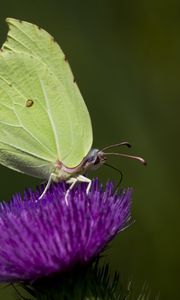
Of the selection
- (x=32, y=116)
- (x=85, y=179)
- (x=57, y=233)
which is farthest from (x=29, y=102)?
(x=57, y=233)

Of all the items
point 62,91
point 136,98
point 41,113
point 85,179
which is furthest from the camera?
point 136,98

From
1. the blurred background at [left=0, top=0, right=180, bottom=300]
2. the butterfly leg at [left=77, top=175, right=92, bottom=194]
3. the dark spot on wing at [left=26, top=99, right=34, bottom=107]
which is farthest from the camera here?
the blurred background at [left=0, top=0, right=180, bottom=300]

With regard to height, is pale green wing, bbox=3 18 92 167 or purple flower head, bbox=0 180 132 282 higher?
pale green wing, bbox=3 18 92 167

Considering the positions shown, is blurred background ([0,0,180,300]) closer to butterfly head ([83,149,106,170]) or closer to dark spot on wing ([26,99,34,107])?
butterfly head ([83,149,106,170])

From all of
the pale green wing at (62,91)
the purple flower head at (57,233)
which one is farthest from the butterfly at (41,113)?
the purple flower head at (57,233)

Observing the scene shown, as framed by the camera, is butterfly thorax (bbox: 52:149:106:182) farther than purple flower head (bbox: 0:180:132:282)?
Yes

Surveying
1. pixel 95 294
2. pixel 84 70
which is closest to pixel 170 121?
pixel 84 70

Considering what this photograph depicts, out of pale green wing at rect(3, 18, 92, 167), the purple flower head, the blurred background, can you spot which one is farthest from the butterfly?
the blurred background

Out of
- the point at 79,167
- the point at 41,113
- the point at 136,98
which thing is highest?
the point at 41,113

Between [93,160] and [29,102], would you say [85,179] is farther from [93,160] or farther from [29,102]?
[29,102]
